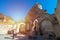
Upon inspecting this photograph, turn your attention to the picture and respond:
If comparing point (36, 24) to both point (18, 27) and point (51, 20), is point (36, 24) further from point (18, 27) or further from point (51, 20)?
point (18, 27)

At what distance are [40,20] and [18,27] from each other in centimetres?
345

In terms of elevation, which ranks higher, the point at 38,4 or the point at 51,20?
the point at 38,4

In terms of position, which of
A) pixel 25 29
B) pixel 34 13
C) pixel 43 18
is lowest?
pixel 25 29

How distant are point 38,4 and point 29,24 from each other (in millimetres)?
2599

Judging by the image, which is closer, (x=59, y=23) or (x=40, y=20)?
(x=59, y=23)

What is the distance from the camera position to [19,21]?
1365 centimetres

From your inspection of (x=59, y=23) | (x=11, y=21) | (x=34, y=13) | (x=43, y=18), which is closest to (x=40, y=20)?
(x=43, y=18)

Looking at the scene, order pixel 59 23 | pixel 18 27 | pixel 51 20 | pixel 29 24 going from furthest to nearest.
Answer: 1. pixel 29 24
2. pixel 18 27
3. pixel 51 20
4. pixel 59 23

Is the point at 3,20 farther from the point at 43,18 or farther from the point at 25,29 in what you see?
the point at 43,18

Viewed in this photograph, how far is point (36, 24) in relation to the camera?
37.4 feet

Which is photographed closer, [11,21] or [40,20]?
[40,20]

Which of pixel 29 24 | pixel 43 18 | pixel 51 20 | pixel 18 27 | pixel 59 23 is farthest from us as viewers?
pixel 29 24

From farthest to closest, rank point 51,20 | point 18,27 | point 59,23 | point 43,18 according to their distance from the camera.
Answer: point 18,27 < point 43,18 < point 51,20 < point 59,23

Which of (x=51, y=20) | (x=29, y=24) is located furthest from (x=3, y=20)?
(x=51, y=20)
